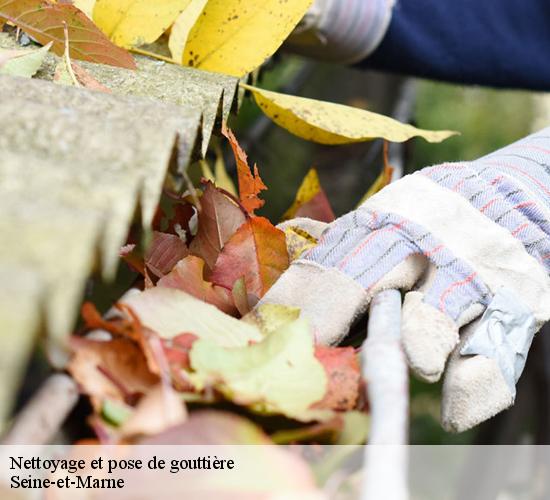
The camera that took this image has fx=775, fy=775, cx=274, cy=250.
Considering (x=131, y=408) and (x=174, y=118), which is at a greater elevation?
(x=174, y=118)

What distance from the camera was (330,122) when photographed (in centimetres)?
66

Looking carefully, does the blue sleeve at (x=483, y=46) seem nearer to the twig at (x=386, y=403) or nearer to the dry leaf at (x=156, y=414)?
the twig at (x=386, y=403)

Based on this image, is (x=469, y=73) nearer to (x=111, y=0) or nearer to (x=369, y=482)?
(x=111, y=0)

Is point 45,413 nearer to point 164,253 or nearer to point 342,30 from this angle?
point 164,253

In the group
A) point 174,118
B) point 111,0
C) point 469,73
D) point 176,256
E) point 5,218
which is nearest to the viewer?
point 5,218

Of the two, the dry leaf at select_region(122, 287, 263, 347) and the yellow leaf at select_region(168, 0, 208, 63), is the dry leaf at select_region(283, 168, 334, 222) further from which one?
the dry leaf at select_region(122, 287, 263, 347)

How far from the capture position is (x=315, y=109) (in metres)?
0.67

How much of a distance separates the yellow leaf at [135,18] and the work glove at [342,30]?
40cm

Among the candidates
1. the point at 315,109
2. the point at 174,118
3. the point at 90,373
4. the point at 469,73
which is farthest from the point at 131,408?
the point at 469,73

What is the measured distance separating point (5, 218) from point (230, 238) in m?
0.25

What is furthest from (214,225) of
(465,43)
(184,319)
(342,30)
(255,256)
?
(465,43)

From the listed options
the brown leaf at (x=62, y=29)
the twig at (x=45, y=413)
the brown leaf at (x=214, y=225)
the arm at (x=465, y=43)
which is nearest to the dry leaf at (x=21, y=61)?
the brown leaf at (x=62, y=29)

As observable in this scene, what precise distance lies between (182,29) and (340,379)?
399 mm

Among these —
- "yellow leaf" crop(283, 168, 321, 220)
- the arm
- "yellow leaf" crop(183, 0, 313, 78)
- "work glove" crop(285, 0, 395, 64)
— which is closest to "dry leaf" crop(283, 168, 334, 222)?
"yellow leaf" crop(283, 168, 321, 220)
